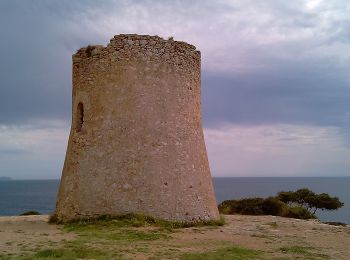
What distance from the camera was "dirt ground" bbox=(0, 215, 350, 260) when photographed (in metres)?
9.99

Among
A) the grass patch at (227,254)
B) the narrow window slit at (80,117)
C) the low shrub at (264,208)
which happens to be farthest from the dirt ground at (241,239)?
the low shrub at (264,208)

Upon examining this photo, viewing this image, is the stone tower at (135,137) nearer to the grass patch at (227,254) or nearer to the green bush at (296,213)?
the grass patch at (227,254)

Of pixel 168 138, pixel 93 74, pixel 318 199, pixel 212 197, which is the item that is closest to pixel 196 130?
pixel 168 138

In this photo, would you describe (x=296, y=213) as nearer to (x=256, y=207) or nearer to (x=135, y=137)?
(x=256, y=207)

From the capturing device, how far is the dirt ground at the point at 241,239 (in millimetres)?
9992

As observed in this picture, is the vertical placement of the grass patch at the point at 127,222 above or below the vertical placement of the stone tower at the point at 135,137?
below

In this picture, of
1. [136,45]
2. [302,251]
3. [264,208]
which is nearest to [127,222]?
[302,251]

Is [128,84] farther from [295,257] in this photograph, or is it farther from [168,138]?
[295,257]

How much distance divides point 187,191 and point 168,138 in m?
1.87

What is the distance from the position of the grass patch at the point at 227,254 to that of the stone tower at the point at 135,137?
4.07m

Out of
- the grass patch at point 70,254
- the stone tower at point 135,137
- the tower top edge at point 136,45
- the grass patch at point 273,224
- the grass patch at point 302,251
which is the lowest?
the grass patch at point 302,251

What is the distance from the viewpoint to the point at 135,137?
14266mm

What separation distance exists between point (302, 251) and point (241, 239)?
218 centimetres

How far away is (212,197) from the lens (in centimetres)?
1573
